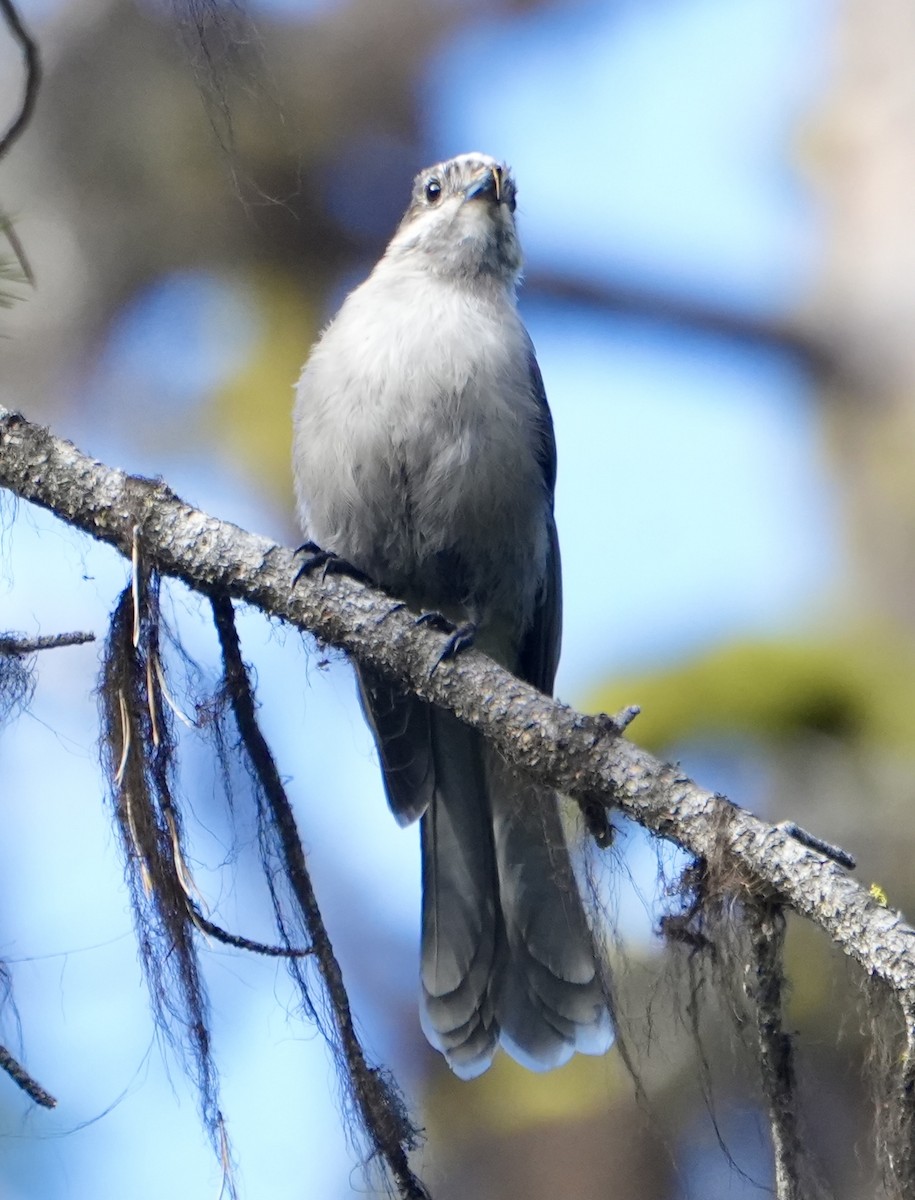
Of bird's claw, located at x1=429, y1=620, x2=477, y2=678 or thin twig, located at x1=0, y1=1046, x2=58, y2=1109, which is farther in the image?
bird's claw, located at x1=429, y1=620, x2=477, y2=678

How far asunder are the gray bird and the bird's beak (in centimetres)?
15

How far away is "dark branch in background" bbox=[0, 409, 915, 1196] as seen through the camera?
202 centimetres

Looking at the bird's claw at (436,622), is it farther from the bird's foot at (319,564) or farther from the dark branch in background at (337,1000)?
the dark branch in background at (337,1000)

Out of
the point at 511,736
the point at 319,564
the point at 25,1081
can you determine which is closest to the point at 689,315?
the point at 319,564

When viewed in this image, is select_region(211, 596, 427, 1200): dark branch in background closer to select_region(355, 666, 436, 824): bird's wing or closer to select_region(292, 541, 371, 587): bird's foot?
select_region(292, 541, 371, 587): bird's foot

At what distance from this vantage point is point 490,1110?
5008 millimetres

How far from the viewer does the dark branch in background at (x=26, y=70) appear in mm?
2213

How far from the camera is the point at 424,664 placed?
312 centimetres

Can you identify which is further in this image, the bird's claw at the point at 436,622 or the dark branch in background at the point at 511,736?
the bird's claw at the point at 436,622

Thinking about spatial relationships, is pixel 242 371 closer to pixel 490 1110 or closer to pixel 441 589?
pixel 441 589

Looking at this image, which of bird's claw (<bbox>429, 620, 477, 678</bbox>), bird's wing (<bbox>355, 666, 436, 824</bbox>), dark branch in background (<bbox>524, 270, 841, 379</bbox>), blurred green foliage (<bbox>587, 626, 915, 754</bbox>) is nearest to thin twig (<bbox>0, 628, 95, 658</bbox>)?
bird's claw (<bbox>429, 620, 477, 678</bbox>)

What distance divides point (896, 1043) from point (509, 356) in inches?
114

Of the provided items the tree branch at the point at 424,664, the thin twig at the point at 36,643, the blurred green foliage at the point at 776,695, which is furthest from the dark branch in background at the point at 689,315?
the thin twig at the point at 36,643

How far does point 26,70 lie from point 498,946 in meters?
2.73
